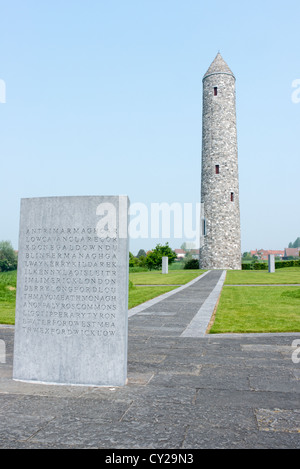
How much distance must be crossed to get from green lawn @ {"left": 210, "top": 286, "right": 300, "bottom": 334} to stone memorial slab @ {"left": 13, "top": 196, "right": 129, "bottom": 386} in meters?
3.64

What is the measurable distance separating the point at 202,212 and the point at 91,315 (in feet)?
135

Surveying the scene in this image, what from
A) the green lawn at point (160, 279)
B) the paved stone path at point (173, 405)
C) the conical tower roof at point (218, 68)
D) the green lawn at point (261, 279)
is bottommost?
the green lawn at point (160, 279)

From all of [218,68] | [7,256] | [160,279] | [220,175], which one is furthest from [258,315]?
[218,68]

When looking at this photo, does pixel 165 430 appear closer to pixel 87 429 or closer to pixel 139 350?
pixel 87 429

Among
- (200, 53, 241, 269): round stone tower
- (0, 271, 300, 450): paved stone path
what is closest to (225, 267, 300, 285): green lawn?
(200, 53, 241, 269): round stone tower

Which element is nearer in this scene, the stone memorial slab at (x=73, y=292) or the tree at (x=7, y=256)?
the stone memorial slab at (x=73, y=292)

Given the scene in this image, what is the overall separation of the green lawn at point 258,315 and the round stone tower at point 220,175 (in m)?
30.6

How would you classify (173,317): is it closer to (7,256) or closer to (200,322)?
(200,322)

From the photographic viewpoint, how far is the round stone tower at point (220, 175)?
43.7 metres

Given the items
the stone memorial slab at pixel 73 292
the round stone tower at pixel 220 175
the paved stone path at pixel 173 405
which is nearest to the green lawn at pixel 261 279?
the round stone tower at pixel 220 175

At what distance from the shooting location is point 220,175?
4362 centimetres

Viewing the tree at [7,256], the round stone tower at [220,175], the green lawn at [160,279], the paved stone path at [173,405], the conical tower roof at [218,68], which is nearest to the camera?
the paved stone path at [173,405]

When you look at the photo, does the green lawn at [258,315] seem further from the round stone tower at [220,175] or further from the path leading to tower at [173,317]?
the round stone tower at [220,175]

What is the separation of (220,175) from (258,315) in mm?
35346
